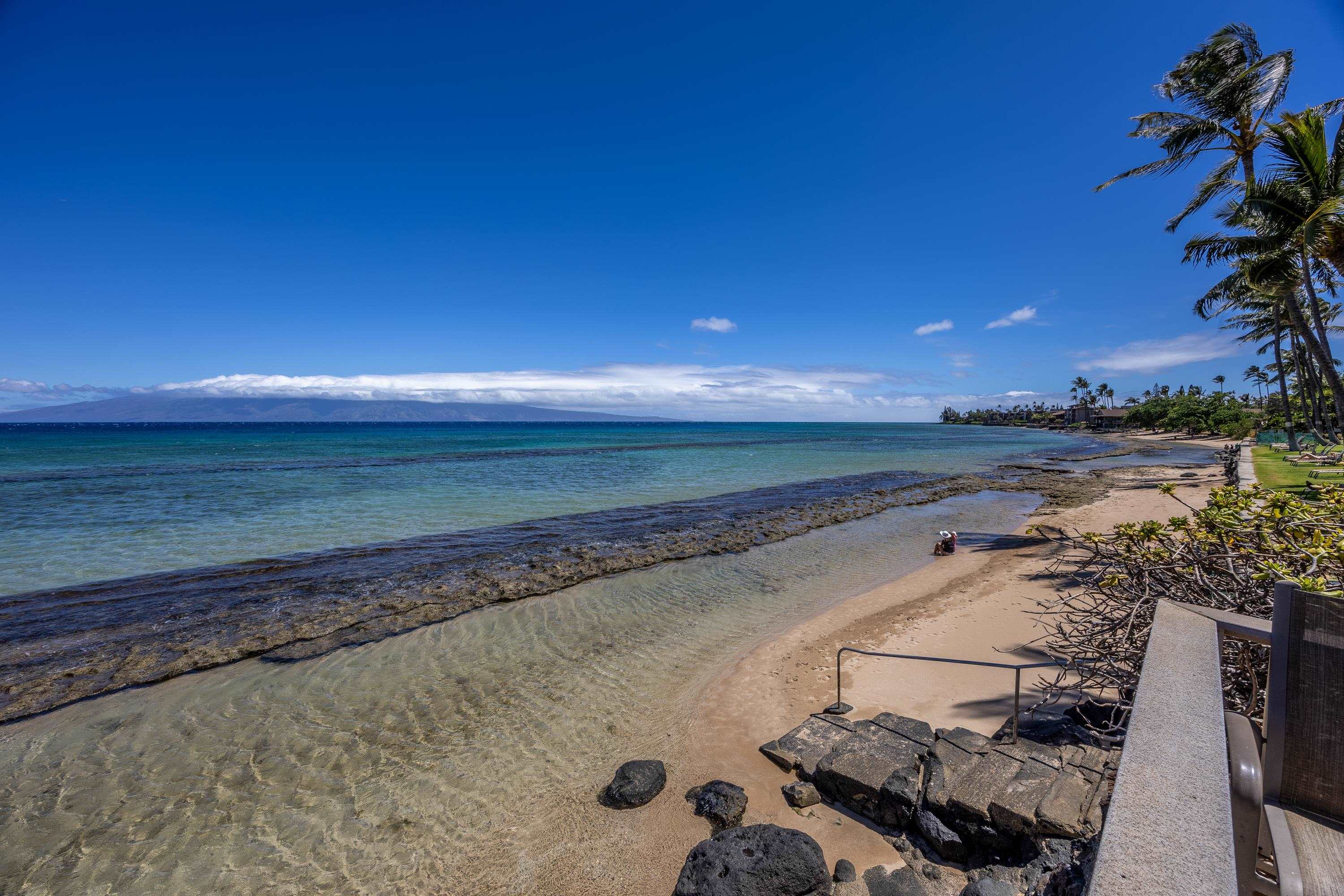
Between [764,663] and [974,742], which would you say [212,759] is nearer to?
[764,663]

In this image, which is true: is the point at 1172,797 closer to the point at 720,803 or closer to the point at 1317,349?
the point at 720,803

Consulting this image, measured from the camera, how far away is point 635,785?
5.29 m

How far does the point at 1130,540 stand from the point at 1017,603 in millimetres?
5611

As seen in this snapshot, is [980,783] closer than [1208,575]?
Yes

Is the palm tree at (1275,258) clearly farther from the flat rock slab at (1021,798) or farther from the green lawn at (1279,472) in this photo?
the flat rock slab at (1021,798)

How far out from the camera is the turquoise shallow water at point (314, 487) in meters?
15.2

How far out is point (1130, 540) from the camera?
5.33 m

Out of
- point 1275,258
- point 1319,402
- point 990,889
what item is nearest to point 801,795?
point 990,889

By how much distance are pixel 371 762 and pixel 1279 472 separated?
29.8 meters

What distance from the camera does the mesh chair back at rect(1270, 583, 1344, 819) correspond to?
89.2 inches

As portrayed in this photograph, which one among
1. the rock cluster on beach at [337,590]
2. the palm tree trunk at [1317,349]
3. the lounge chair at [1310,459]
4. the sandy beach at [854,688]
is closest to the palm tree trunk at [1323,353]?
the palm tree trunk at [1317,349]

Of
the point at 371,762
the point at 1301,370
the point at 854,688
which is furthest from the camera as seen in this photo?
the point at 1301,370

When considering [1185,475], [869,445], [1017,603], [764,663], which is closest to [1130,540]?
[764,663]

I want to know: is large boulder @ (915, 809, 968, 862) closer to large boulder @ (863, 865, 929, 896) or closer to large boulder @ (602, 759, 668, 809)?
large boulder @ (863, 865, 929, 896)
